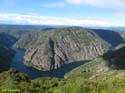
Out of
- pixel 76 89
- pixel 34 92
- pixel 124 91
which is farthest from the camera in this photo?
pixel 34 92

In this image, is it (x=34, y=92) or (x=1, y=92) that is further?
(x=34, y=92)

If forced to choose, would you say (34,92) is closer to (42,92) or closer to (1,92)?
(42,92)

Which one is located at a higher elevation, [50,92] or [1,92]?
[1,92]

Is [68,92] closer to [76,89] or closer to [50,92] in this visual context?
[76,89]

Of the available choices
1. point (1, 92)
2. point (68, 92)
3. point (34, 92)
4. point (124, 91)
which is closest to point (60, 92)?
point (68, 92)

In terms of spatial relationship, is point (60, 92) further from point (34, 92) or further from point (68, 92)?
point (34, 92)

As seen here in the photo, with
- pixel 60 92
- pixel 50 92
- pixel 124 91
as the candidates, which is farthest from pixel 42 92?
pixel 60 92

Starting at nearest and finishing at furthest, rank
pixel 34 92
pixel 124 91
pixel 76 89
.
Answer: pixel 76 89 → pixel 124 91 → pixel 34 92

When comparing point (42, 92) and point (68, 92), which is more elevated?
point (68, 92)

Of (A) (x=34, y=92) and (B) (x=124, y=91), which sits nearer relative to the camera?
(B) (x=124, y=91)
